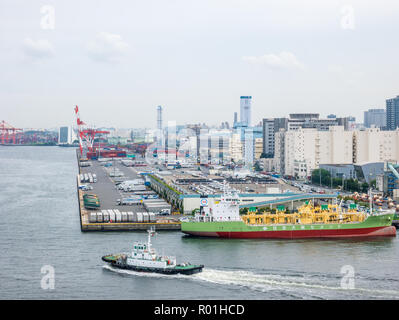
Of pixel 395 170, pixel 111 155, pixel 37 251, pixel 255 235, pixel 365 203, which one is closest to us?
pixel 37 251

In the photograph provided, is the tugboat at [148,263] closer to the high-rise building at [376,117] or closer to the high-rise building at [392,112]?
the high-rise building at [392,112]

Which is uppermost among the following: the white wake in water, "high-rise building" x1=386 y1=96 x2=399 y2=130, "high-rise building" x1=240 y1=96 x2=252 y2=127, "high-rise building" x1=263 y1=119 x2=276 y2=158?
"high-rise building" x1=240 y1=96 x2=252 y2=127

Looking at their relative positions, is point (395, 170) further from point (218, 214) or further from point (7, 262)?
point (7, 262)

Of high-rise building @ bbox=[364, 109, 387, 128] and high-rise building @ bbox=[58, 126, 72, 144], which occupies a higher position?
high-rise building @ bbox=[364, 109, 387, 128]

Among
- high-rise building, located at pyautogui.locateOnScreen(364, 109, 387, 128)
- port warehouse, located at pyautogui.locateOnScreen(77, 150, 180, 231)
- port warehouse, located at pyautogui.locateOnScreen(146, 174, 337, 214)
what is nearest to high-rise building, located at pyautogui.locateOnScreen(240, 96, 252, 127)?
high-rise building, located at pyautogui.locateOnScreen(364, 109, 387, 128)

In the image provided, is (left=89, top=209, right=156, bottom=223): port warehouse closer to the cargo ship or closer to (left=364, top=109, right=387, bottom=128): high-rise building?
the cargo ship
